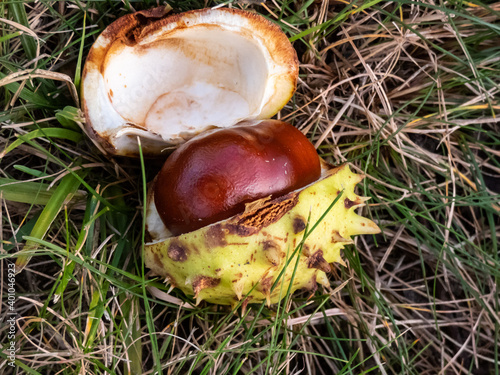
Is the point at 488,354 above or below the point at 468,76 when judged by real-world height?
below

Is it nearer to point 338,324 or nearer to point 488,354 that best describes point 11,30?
point 338,324

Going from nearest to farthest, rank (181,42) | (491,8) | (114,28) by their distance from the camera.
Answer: (114,28)
(181,42)
(491,8)

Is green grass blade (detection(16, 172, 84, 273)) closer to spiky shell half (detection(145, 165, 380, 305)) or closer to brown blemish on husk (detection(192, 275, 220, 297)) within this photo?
spiky shell half (detection(145, 165, 380, 305))

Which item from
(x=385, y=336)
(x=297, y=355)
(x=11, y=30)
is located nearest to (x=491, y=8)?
(x=385, y=336)

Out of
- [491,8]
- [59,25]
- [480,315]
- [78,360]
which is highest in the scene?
[59,25]

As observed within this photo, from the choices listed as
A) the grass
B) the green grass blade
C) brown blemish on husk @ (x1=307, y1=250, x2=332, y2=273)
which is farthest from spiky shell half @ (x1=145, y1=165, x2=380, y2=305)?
the green grass blade

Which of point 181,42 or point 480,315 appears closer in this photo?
point 181,42

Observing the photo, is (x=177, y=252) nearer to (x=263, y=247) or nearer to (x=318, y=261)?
(x=263, y=247)
